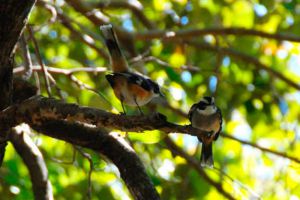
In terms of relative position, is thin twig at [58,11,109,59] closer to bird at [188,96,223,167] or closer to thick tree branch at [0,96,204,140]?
bird at [188,96,223,167]

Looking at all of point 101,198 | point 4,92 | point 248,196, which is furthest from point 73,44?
point 4,92

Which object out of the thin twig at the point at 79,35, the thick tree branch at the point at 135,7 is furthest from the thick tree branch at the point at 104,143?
the thick tree branch at the point at 135,7

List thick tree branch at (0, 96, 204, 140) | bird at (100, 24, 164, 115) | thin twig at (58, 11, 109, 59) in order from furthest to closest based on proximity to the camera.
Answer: thin twig at (58, 11, 109, 59) < bird at (100, 24, 164, 115) < thick tree branch at (0, 96, 204, 140)

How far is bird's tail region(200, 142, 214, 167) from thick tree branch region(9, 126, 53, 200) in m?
1.44

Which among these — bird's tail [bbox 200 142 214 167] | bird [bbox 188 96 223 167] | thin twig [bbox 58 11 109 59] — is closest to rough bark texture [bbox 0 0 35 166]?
thin twig [bbox 58 11 109 59]

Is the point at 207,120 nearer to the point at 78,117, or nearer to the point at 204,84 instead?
the point at 204,84

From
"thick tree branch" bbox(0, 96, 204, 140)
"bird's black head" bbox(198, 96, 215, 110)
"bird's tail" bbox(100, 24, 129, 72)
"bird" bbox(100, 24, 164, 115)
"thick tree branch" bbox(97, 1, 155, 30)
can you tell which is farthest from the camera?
"thick tree branch" bbox(97, 1, 155, 30)

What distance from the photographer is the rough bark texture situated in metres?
2.44

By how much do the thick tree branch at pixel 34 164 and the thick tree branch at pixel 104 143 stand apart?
1.21 feet

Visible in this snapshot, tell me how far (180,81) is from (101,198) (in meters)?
1.25

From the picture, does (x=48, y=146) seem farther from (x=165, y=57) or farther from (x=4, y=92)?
(x=4, y=92)

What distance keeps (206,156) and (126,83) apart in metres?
1.58

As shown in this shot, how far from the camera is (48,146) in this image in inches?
240

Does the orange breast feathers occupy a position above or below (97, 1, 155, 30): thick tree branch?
below
